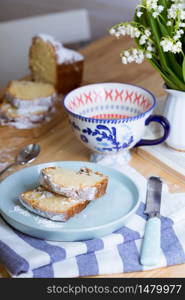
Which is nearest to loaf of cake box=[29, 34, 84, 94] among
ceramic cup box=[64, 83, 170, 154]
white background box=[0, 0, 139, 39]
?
ceramic cup box=[64, 83, 170, 154]

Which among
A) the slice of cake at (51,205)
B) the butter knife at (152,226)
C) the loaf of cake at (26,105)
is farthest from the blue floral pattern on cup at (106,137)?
the loaf of cake at (26,105)

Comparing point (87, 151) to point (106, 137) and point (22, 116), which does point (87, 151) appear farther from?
point (22, 116)

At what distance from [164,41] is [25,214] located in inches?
18.4

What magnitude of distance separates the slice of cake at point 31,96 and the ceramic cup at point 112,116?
25 cm

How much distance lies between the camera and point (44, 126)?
1.47 metres

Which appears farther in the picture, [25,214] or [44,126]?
[44,126]

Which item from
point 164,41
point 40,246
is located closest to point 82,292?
point 40,246

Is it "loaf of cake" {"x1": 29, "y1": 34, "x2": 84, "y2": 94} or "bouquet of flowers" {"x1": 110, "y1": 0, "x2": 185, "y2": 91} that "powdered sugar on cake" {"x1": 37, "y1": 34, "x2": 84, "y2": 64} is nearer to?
"loaf of cake" {"x1": 29, "y1": 34, "x2": 84, "y2": 94}

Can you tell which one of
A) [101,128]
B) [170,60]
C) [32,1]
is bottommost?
[32,1]

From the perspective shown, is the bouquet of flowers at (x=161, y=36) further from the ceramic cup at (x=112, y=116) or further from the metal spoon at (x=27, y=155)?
the metal spoon at (x=27, y=155)

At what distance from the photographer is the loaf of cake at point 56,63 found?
65.7 inches

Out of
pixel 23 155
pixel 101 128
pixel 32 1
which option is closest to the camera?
pixel 101 128

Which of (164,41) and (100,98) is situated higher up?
(164,41)

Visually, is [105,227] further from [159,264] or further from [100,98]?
[100,98]
